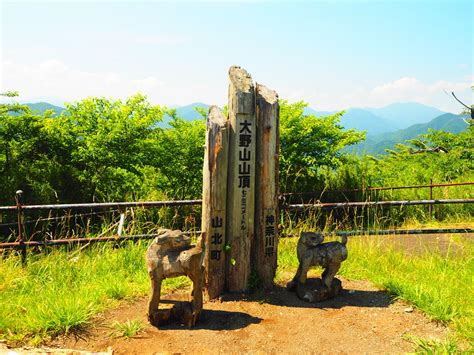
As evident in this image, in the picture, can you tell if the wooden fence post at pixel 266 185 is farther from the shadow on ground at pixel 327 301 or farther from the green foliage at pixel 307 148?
the green foliage at pixel 307 148

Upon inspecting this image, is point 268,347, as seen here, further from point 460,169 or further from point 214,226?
point 460,169

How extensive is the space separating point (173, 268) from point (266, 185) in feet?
4.55

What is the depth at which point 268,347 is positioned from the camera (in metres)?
3.59

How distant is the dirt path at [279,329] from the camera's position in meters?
3.59

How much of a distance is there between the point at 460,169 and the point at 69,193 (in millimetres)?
10192

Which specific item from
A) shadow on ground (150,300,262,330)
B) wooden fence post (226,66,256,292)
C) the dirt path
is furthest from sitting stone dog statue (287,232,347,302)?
shadow on ground (150,300,262,330)

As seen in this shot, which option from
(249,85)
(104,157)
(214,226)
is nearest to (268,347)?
(214,226)

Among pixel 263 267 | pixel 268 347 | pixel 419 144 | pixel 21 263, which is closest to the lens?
pixel 268 347

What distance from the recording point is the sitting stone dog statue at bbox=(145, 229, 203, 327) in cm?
380

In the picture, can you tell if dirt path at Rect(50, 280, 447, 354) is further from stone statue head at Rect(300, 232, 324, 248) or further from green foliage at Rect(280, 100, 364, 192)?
green foliage at Rect(280, 100, 364, 192)

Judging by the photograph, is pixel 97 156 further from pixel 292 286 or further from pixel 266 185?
pixel 292 286

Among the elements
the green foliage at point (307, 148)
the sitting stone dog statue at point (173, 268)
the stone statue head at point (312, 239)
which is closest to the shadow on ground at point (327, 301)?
the stone statue head at point (312, 239)

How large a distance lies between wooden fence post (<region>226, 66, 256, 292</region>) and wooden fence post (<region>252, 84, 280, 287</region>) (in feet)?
0.28

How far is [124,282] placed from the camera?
189 inches
